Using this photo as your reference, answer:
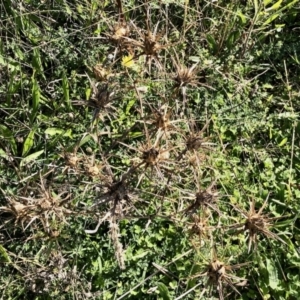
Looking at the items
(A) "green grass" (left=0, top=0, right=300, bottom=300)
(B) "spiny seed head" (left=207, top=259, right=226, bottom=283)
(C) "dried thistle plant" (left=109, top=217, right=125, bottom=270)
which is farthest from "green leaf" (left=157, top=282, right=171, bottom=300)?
(B) "spiny seed head" (left=207, top=259, right=226, bottom=283)

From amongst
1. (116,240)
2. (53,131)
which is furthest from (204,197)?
(53,131)

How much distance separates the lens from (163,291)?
6.14 feet

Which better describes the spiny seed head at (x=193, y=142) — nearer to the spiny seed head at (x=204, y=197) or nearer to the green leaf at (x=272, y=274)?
the spiny seed head at (x=204, y=197)

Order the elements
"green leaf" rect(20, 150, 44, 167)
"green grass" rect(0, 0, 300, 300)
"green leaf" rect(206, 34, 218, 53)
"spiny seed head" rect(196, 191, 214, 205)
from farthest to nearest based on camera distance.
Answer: "green leaf" rect(206, 34, 218, 53) → "green leaf" rect(20, 150, 44, 167) → "green grass" rect(0, 0, 300, 300) → "spiny seed head" rect(196, 191, 214, 205)

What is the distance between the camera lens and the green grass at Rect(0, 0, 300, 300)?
1793 millimetres

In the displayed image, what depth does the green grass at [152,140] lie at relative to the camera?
5.88 feet

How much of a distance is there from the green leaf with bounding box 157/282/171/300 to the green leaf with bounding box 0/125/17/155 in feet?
2.29

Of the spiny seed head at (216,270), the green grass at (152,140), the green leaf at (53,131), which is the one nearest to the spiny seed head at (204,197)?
the green grass at (152,140)

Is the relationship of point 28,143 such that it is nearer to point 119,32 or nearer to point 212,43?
point 119,32

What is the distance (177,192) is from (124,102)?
0.42 metres

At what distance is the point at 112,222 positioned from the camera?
1.54 metres

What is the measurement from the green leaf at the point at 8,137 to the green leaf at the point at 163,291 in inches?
27.5

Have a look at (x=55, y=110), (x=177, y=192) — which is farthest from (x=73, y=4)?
(x=177, y=192)

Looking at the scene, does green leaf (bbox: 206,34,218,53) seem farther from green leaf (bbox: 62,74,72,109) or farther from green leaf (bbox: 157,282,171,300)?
green leaf (bbox: 157,282,171,300)
